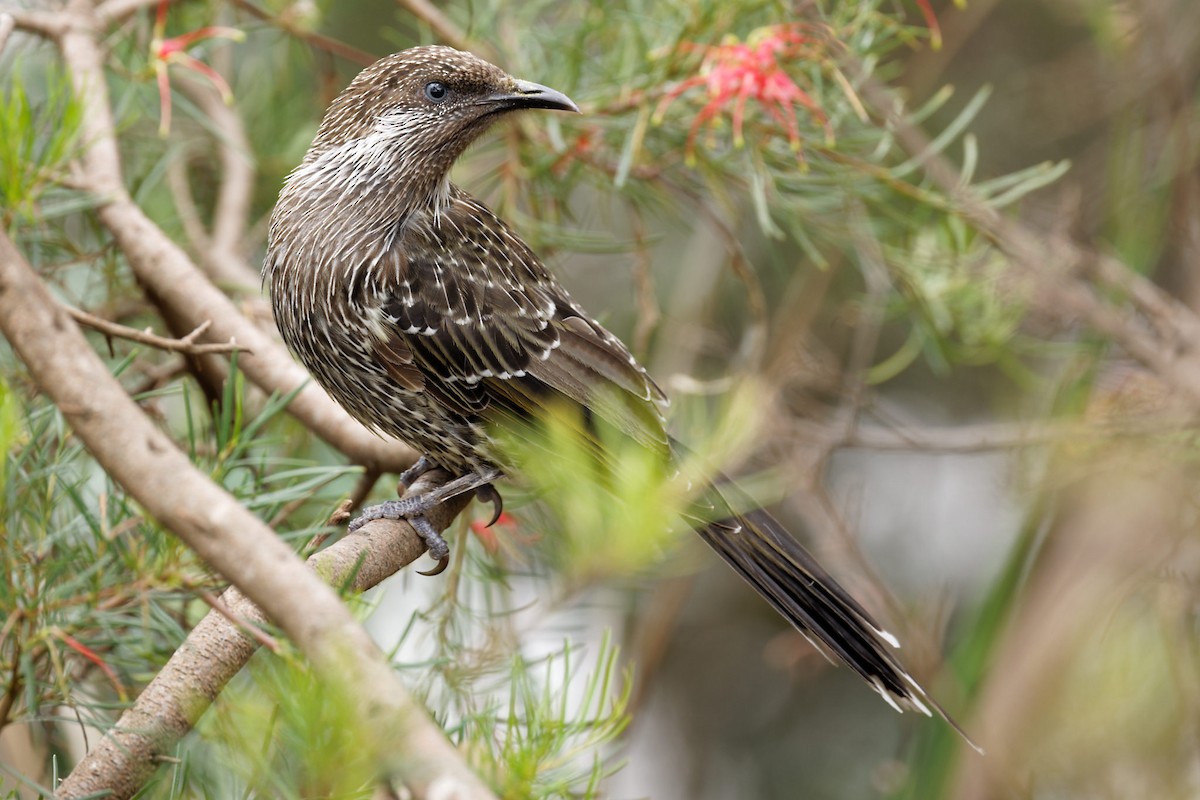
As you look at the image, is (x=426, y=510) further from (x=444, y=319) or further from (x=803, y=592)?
(x=803, y=592)

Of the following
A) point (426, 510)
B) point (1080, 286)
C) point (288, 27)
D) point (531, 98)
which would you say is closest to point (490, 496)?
point (426, 510)

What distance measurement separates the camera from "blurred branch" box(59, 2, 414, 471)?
86.0 inches

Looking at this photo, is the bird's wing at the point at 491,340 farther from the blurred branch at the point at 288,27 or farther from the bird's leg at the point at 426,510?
the blurred branch at the point at 288,27

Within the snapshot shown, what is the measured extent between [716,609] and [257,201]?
2786 millimetres

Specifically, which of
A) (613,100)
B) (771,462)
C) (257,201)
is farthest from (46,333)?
(771,462)

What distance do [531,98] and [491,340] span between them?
19.6 inches

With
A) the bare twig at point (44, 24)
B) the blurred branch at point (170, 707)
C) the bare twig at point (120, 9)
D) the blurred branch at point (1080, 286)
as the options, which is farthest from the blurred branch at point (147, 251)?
the blurred branch at point (1080, 286)

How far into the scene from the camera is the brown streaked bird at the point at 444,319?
2.46m

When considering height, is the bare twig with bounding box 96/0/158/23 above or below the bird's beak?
above

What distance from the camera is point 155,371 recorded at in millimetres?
2379

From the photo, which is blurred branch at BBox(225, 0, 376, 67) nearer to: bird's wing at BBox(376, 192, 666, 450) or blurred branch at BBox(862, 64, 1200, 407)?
bird's wing at BBox(376, 192, 666, 450)

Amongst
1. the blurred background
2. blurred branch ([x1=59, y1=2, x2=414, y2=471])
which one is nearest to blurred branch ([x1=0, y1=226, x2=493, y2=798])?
the blurred background

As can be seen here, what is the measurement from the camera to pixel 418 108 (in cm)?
259

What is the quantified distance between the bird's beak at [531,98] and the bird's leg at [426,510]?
0.73 meters
